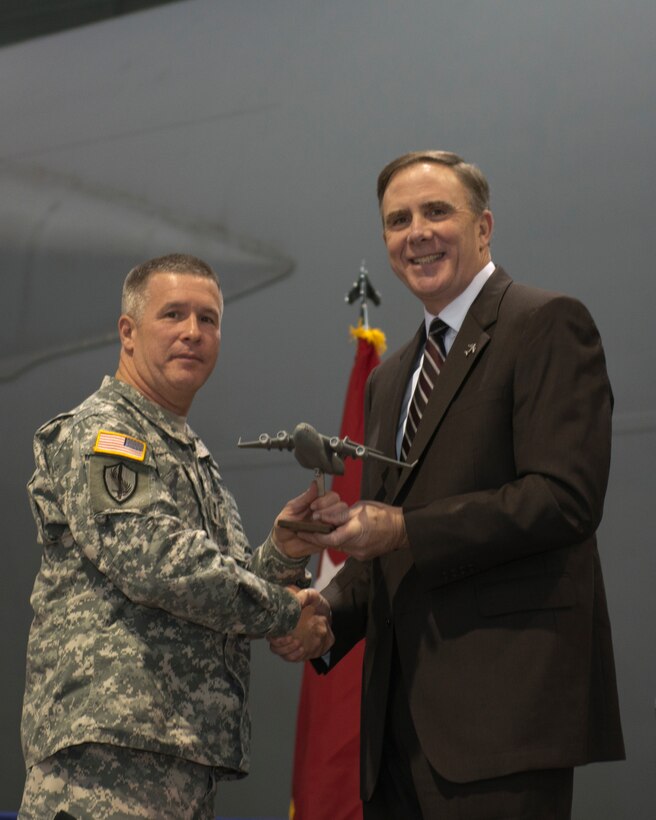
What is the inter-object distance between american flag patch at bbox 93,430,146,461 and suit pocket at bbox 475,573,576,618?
743mm

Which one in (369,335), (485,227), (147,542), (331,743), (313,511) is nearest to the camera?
(147,542)

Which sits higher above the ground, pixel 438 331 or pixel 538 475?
pixel 438 331

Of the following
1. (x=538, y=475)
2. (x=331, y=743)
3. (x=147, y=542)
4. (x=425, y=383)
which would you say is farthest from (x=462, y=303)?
(x=331, y=743)

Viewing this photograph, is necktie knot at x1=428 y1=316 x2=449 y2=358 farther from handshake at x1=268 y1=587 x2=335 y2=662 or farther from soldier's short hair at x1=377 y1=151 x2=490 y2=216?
handshake at x1=268 y1=587 x2=335 y2=662

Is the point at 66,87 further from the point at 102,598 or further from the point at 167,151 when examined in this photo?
the point at 102,598

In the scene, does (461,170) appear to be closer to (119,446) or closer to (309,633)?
(119,446)

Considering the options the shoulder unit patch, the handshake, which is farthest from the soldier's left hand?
the shoulder unit patch

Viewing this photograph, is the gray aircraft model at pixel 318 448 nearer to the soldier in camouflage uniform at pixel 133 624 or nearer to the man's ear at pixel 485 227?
the soldier in camouflage uniform at pixel 133 624

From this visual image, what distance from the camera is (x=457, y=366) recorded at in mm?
2072

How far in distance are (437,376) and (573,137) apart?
2.80 meters

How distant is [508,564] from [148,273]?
3.59ft

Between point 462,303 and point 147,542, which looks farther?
point 462,303

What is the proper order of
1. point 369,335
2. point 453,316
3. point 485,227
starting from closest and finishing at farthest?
point 453,316, point 485,227, point 369,335

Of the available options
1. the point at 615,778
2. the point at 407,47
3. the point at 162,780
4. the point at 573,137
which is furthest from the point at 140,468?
the point at 407,47
